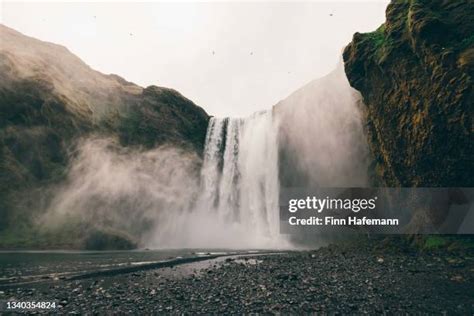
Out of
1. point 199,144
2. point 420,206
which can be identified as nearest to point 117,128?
point 199,144

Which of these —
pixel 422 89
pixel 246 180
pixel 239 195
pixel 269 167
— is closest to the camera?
pixel 422 89

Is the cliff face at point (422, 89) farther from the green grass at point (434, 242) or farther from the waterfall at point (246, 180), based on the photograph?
the waterfall at point (246, 180)

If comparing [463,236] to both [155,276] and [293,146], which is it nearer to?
[155,276]

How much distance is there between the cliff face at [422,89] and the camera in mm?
20812

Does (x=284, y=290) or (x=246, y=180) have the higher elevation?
(x=246, y=180)

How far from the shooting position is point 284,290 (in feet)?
40.9

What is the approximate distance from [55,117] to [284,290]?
159 ft

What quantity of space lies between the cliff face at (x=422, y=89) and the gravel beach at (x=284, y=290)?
678 cm

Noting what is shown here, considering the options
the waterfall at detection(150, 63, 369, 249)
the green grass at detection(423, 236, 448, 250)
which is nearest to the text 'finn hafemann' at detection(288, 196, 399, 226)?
the waterfall at detection(150, 63, 369, 249)

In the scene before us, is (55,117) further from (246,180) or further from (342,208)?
(342,208)

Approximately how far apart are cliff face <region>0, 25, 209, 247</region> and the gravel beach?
33207 millimetres

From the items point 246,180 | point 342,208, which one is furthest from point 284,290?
point 246,180

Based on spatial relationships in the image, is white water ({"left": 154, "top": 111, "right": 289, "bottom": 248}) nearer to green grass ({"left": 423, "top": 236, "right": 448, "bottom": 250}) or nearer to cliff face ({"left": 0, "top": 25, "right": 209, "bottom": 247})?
cliff face ({"left": 0, "top": 25, "right": 209, "bottom": 247})

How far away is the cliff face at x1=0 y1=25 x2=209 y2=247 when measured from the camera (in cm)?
4559
